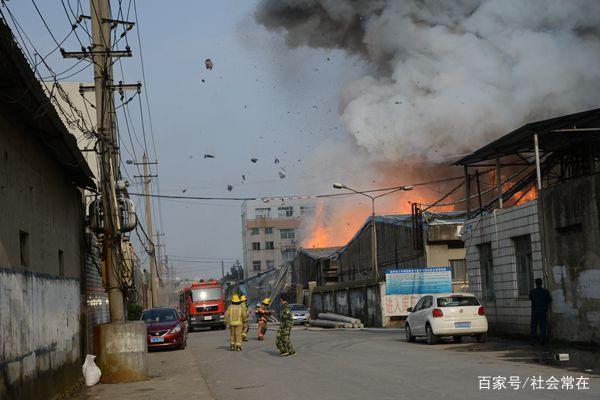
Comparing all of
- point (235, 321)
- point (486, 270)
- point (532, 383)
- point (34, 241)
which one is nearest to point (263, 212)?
point (486, 270)

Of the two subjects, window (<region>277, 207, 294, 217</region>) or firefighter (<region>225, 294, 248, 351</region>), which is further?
window (<region>277, 207, 294, 217</region>)

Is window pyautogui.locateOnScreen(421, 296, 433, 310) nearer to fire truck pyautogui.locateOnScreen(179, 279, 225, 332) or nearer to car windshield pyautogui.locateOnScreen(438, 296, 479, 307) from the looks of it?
car windshield pyautogui.locateOnScreen(438, 296, 479, 307)

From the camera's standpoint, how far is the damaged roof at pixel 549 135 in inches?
781

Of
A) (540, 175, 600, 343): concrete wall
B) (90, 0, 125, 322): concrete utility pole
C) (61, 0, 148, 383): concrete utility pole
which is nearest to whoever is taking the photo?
(61, 0, 148, 383): concrete utility pole

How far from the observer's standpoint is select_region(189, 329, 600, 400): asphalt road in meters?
11.1

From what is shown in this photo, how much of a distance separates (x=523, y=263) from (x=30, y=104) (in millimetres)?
16539

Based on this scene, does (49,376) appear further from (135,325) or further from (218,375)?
(218,375)

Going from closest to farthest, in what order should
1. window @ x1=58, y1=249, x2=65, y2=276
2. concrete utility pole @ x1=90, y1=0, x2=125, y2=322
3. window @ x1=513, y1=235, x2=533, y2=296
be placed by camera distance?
window @ x1=58, y1=249, x2=65, y2=276 < concrete utility pole @ x1=90, y1=0, x2=125, y2=322 < window @ x1=513, y1=235, x2=533, y2=296

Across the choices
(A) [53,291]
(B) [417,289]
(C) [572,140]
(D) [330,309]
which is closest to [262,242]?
(D) [330,309]

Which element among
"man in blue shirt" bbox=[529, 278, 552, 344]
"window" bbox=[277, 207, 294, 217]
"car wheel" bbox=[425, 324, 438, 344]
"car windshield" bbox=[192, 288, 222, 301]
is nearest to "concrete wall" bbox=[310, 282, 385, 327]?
"car windshield" bbox=[192, 288, 222, 301]

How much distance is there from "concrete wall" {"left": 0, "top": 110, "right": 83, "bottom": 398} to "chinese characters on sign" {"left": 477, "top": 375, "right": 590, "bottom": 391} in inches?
263

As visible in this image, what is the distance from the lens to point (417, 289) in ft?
126

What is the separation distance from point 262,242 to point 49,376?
121 metres

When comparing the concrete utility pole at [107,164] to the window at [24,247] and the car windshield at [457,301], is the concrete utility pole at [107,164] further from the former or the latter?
the car windshield at [457,301]
